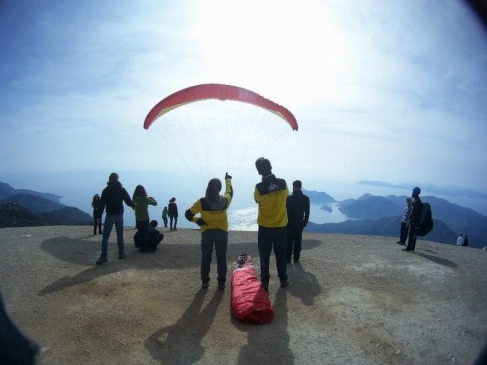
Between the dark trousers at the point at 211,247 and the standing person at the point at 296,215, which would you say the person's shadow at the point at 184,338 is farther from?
the standing person at the point at 296,215

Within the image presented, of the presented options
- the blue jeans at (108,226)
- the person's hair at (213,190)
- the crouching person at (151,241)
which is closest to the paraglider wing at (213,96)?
the blue jeans at (108,226)

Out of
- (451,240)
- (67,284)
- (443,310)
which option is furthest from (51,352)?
(451,240)

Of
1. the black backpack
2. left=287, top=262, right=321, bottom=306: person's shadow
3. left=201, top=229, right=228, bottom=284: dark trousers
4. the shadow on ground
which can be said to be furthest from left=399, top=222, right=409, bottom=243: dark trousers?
left=201, top=229, right=228, bottom=284: dark trousers

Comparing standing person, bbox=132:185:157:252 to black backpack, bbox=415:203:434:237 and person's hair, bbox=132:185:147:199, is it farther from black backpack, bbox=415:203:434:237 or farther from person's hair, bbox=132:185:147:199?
black backpack, bbox=415:203:434:237

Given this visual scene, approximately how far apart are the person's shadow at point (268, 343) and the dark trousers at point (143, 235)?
5779 mm

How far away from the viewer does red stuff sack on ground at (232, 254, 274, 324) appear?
203 inches

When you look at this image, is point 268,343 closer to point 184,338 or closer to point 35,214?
point 184,338

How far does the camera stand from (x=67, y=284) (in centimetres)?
679

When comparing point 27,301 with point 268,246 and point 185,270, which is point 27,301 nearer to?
point 185,270

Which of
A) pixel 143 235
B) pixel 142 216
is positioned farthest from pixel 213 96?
pixel 143 235

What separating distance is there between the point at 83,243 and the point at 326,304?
9927 mm

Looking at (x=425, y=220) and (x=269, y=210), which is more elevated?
(x=269, y=210)

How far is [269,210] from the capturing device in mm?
6566

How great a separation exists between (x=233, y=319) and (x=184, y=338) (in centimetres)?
105
